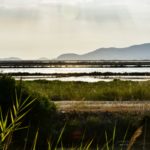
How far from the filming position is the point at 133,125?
2000 centimetres

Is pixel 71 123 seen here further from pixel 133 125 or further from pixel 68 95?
pixel 68 95

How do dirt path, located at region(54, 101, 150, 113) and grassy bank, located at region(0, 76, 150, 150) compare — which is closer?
grassy bank, located at region(0, 76, 150, 150)

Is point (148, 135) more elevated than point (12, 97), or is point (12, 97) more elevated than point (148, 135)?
point (12, 97)

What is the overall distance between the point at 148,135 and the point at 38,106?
12.3 feet

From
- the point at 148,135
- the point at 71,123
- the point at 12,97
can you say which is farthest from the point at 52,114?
the point at 148,135

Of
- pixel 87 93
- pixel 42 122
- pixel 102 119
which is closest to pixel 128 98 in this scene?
pixel 87 93

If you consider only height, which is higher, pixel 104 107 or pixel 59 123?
pixel 59 123

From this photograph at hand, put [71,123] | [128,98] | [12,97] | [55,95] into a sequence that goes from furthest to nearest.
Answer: [55,95] → [128,98] → [71,123] → [12,97]

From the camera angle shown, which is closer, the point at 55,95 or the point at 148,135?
the point at 148,135

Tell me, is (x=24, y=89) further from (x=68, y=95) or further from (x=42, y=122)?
(x=68, y=95)

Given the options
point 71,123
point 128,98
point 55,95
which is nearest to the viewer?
point 71,123

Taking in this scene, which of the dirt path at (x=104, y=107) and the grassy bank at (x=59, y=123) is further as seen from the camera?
the dirt path at (x=104, y=107)

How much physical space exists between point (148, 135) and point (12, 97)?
463cm

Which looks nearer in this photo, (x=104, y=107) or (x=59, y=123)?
(x=59, y=123)
